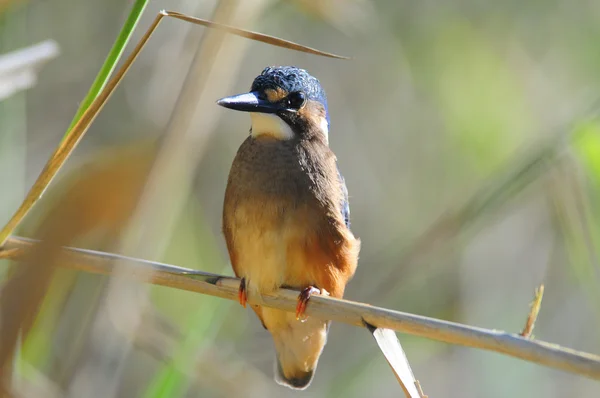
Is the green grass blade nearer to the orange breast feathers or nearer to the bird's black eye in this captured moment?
the orange breast feathers

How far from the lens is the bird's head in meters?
2.77

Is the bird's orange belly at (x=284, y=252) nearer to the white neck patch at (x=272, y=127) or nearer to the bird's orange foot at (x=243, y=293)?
the bird's orange foot at (x=243, y=293)

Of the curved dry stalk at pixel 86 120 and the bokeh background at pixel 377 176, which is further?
the bokeh background at pixel 377 176

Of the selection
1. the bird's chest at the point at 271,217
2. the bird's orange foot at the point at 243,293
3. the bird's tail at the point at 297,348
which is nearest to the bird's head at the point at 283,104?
the bird's chest at the point at 271,217

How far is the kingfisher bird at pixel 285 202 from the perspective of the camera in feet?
8.77

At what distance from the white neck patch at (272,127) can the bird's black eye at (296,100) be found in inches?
2.6

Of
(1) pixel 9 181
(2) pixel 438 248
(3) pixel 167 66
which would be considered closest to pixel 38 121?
(3) pixel 167 66

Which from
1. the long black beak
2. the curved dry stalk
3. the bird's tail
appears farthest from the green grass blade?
the bird's tail

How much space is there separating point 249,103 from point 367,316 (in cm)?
104

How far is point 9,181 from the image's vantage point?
268cm

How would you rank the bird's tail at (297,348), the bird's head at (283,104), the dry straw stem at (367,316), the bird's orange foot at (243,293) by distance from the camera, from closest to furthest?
the dry straw stem at (367,316) < the bird's orange foot at (243,293) < the bird's head at (283,104) < the bird's tail at (297,348)

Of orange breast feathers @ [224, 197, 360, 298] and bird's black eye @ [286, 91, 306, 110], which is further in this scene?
bird's black eye @ [286, 91, 306, 110]

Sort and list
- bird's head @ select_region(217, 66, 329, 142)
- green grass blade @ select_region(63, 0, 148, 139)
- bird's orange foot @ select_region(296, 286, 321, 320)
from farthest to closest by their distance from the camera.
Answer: bird's head @ select_region(217, 66, 329, 142) < bird's orange foot @ select_region(296, 286, 321, 320) < green grass blade @ select_region(63, 0, 148, 139)

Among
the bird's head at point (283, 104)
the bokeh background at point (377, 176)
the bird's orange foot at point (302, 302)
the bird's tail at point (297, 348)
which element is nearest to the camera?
the bird's orange foot at point (302, 302)
